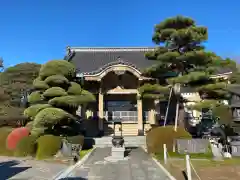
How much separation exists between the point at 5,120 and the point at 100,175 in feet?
43.6

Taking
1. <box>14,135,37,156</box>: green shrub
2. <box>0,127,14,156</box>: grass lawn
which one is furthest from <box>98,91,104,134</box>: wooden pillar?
<box>0,127,14,156</box>: grass lawn

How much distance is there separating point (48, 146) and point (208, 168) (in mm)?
7759

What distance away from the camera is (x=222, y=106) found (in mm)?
12945

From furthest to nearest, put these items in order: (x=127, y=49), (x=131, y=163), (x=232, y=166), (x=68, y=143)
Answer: (x=127, y=49) < (x=68, y=143) < (x=131, y=163) < (x=232, y=166)

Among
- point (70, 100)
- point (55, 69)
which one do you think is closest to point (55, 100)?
point (70, 100)

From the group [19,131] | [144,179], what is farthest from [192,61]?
[19,131]

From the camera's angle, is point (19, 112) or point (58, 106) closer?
point (58, 106)

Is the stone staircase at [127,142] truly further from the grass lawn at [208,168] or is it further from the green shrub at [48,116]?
the grass lawn at [208,168]

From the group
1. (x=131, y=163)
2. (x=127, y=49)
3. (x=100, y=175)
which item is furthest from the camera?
(x=127, y=49)

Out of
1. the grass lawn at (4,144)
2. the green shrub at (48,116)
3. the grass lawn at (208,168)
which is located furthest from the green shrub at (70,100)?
the grass lawn at (208,168)

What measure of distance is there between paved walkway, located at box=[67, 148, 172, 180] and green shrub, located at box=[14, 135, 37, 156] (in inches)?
132

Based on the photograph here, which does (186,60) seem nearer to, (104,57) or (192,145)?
(192,145)

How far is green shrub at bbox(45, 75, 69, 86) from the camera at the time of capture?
13492 millimetres

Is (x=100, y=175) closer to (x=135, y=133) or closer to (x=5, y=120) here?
(x=135, y=133)
